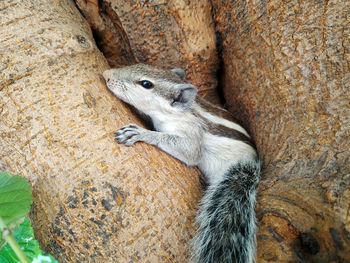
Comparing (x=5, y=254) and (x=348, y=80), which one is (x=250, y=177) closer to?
(x=348, y=80)

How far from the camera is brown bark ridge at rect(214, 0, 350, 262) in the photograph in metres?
1.27

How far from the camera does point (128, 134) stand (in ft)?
5.14

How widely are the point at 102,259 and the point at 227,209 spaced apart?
78 centimetres

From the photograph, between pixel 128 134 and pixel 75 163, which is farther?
pixel 128 134

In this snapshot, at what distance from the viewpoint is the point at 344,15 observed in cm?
161

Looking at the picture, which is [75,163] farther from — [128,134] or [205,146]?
[205,146]

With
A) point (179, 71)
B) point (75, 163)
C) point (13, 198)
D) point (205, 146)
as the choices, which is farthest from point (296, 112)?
point (13, 198)

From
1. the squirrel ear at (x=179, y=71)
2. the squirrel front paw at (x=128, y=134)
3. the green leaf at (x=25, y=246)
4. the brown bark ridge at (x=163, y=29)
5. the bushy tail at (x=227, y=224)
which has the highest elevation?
the brown bark ridge at (x=163, y=29)

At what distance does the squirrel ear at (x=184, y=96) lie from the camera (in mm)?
2160

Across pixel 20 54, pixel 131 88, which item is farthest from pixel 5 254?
pixel 131 88

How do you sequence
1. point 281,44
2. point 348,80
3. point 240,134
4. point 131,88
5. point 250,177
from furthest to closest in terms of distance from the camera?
point 240,134, point 131,88, point 250,177, point 281,44, point 348,80

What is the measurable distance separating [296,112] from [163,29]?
47.9 inches

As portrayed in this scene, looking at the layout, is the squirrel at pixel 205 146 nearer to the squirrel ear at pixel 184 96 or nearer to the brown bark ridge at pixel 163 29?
the squirrel ear at pixel 184 96

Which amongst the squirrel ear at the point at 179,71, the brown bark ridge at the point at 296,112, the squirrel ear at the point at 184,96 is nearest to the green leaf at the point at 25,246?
the brown bark ridge at the point at 296,112
